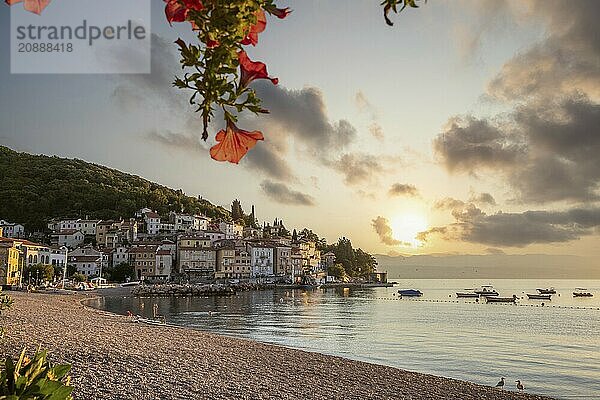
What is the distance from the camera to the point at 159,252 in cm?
9056

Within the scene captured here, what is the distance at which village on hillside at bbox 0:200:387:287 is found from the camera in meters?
85.1

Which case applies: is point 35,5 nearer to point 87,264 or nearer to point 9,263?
point 9,263

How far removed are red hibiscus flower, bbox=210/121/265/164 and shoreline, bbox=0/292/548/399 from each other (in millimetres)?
11093

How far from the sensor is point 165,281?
90312 mm

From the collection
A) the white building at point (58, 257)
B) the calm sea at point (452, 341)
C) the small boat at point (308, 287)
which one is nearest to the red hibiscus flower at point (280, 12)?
the calm sea at point (452, 341)

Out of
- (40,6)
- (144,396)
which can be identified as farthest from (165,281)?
(40,6)

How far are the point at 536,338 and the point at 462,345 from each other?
8.12 m

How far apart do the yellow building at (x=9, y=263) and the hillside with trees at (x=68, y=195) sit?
1885 inches

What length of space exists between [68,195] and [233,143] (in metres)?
127

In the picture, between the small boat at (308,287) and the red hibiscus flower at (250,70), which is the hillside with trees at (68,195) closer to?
the small boat at (308,287)

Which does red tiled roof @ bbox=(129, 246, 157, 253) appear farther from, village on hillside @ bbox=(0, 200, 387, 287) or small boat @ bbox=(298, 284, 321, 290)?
small boat @ bbox=(298, 284, 321, 290)

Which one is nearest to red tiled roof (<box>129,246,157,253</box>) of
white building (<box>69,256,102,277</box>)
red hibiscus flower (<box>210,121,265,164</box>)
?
white building (<box>69,256,102,277</box>)

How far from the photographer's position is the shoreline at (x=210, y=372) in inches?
496

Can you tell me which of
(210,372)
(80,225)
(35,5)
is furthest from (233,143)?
(80,225)
